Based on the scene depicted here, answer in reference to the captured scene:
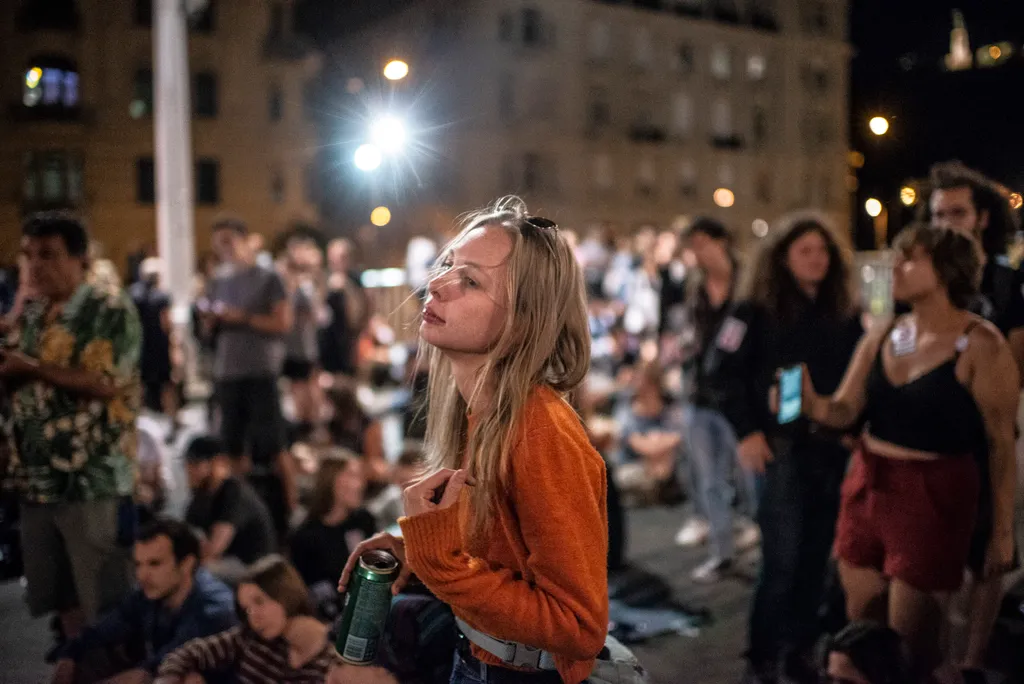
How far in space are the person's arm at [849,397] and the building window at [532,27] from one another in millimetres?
34635

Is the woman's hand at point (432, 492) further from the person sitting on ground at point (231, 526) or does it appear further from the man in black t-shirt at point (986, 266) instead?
the person sitting on ground at point (231, 526)

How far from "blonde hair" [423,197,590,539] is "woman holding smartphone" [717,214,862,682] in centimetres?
225

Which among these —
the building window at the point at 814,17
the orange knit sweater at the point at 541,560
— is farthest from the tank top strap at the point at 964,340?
the building window at the point at 814,17

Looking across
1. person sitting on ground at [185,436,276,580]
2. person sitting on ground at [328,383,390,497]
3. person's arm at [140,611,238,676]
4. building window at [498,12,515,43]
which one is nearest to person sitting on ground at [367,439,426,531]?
person sitting on ground at [185,436,276,580]

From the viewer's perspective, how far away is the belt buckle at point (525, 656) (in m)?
1.79

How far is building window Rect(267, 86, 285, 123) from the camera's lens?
1208 inches

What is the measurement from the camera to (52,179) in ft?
88.9

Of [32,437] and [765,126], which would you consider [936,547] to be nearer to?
[32,437]

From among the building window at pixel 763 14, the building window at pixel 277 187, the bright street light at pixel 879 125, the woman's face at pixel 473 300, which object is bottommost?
the woman's face at pixel 473 300

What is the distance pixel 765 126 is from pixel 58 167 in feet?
103

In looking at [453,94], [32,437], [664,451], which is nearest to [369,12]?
[664,451]

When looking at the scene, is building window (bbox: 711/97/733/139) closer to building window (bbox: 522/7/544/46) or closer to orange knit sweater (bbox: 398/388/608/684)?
building window (bbox: 522/7/544/46)

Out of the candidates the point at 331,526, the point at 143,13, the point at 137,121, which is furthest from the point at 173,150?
the point at 137,121

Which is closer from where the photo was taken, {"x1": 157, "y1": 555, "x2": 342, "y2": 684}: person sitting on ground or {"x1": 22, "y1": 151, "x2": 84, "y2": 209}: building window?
{"x1": 157, "y1": 555, "x2": 342, "y2": 684}: person sitting on ground
